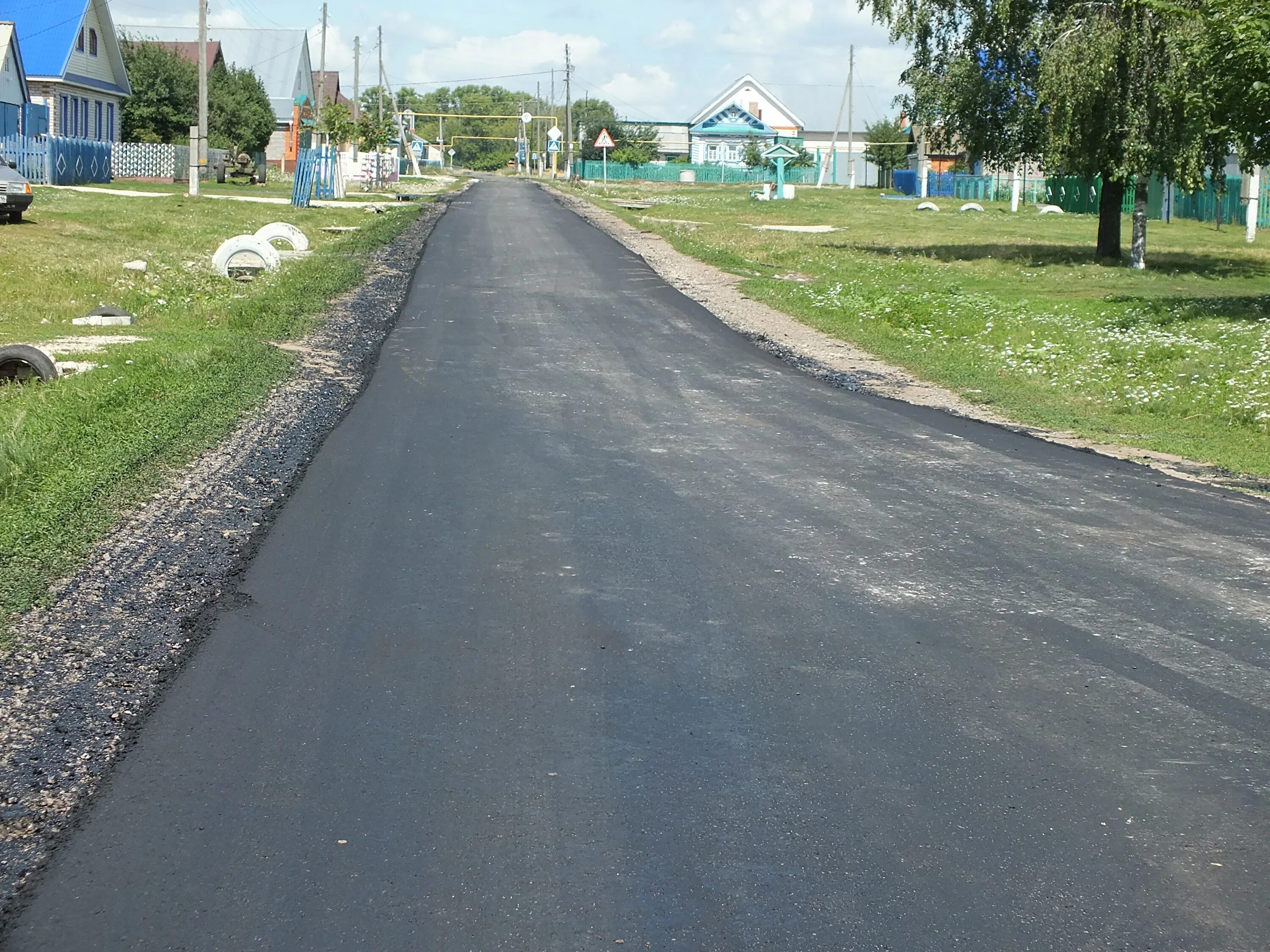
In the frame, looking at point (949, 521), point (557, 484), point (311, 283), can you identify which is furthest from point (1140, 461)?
point (311, 283)

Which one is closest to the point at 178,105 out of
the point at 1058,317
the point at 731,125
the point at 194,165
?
the point at 194,165

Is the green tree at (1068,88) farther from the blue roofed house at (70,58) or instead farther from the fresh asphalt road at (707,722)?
the blue roofed house at (70,58)

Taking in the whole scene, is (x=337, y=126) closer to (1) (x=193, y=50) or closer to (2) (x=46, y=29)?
(2) (x=46, y=29)

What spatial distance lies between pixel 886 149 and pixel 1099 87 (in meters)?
68.6

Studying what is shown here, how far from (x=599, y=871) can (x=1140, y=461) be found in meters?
7.44

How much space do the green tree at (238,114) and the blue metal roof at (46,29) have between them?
8.66 metres

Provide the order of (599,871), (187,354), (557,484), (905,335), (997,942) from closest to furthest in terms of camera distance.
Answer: (997,942) < (599,871) < (557,484) < (187,354) < (905,335)

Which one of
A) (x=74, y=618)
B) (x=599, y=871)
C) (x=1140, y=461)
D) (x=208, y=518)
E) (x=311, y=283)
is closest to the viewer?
(x=599, y=871)

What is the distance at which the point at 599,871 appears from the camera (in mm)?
4012

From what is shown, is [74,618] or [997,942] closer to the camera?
[997,942]

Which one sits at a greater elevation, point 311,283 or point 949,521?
point 311,283

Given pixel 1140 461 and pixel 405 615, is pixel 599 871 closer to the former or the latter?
pixel 405 615

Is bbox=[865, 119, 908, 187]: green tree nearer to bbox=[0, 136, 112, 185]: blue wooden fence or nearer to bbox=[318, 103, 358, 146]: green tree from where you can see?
bbox=[318, 103, 358, 146]: green tree

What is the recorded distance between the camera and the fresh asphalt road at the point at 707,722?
382 cm
